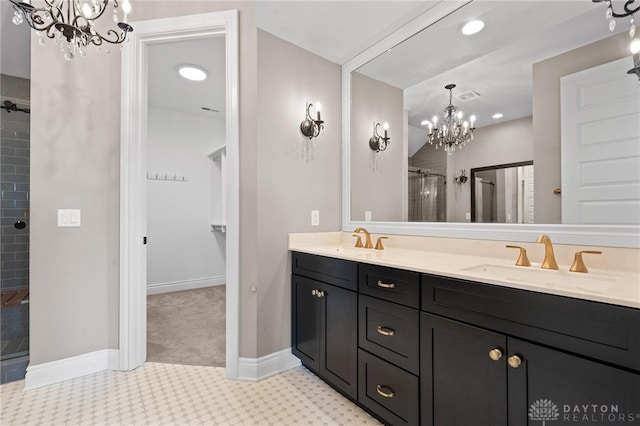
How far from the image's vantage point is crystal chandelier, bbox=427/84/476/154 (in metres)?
1.75

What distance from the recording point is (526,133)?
1.49m

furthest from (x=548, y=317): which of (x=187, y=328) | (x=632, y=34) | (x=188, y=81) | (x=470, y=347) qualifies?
(x=188, y=81)

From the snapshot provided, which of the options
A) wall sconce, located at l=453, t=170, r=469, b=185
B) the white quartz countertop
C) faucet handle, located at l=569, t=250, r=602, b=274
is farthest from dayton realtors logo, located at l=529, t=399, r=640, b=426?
wall sconce, located at l=453, t=170, r=469, b=185

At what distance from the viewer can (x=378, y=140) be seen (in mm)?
2354

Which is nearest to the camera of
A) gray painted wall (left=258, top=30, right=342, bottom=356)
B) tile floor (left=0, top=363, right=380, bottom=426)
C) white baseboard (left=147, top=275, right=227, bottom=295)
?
tile floor (left=0, top=363, right=380, bottom=426)

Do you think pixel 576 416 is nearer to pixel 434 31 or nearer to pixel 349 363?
pixel 349 363

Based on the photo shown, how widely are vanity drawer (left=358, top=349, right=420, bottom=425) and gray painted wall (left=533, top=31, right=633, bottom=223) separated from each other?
1052 millimetres

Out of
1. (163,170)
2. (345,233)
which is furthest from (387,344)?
(163,170)

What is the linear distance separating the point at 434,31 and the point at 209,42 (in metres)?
1.86

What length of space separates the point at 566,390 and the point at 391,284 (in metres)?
0.71

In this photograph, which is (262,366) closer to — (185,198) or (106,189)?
(106,189)

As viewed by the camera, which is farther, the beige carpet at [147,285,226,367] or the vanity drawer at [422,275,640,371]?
the beige carpet at [147,285,226,367]

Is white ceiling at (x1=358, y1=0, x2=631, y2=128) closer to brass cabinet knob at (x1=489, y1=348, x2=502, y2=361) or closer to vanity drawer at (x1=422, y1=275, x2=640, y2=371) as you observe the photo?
vanity drawer at (x1=422, y1=275, x2=640, y2=371)

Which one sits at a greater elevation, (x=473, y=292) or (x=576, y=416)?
(x=473, y=292)
